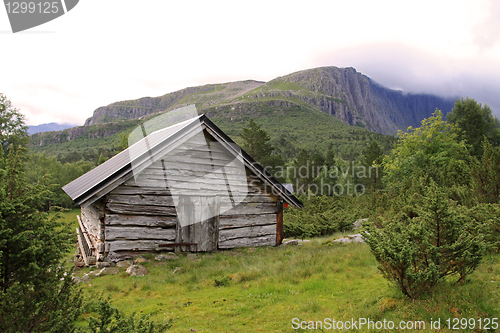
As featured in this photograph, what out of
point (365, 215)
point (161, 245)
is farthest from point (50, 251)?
point (365, 215)

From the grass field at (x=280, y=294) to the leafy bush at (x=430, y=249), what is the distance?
0.36 metres

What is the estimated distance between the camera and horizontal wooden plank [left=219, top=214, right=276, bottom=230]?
11.5 metres

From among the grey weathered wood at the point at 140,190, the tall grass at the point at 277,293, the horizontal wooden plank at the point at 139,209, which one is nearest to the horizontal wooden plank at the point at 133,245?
the tall grass at the point at 277,293

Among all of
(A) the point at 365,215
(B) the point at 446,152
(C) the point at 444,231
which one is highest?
(C) the point at 444,231

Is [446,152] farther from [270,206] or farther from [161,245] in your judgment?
[161,245]

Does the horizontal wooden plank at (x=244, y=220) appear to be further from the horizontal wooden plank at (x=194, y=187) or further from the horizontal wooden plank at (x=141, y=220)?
the horizontal wooden plank at (x=141, y=220)

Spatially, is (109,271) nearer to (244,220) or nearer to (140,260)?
(140,260)

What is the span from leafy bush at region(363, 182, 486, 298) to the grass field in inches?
14.2

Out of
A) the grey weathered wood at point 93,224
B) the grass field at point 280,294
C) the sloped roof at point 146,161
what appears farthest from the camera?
the grey weathered wood at point 93,224

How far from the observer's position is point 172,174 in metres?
10.9

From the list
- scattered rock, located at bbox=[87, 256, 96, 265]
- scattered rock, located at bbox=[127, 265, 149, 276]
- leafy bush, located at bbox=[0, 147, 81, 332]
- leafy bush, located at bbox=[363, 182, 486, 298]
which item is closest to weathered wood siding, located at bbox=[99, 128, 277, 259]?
scattered rock, located at bbox=[87, 256, 96, 265]

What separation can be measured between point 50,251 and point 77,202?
19.8 feet

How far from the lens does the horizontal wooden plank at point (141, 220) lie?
32.4 ft

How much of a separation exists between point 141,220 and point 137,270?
194 centimetres
